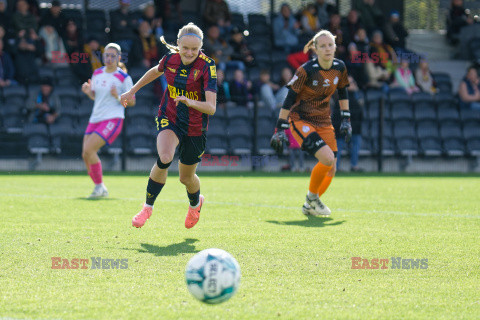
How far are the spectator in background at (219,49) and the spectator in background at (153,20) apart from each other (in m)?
1.30

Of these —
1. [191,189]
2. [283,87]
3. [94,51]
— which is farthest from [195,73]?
[283,87]

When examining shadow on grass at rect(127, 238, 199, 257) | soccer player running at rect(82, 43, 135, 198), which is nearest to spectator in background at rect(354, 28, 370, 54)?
soccer player running at rect(82, 43, 135, 198)

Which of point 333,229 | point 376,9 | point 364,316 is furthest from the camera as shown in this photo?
point 376,9

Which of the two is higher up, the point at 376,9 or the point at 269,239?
the point at 376,9

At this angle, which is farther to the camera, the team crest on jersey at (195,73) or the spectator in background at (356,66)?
the spectator in background at (356,66)

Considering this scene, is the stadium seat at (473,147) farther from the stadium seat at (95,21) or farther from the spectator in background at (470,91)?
the stadium seat at (95,21)

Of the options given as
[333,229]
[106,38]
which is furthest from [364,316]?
[106,38]

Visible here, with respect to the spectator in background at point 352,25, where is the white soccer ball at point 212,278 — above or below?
below

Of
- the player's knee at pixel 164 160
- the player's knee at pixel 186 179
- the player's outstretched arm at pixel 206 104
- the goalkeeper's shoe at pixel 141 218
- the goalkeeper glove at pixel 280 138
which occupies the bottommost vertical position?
the goalkeeper's shoe at pixel 141 218

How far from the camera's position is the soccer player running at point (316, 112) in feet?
30.5

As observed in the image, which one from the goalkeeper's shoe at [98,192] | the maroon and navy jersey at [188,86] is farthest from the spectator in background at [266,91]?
the maroon and navy jersey at [188,86]

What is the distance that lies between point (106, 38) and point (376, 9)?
8764 millimetres

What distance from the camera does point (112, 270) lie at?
216 inches

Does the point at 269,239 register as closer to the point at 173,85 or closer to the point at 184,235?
the point at 184,235
